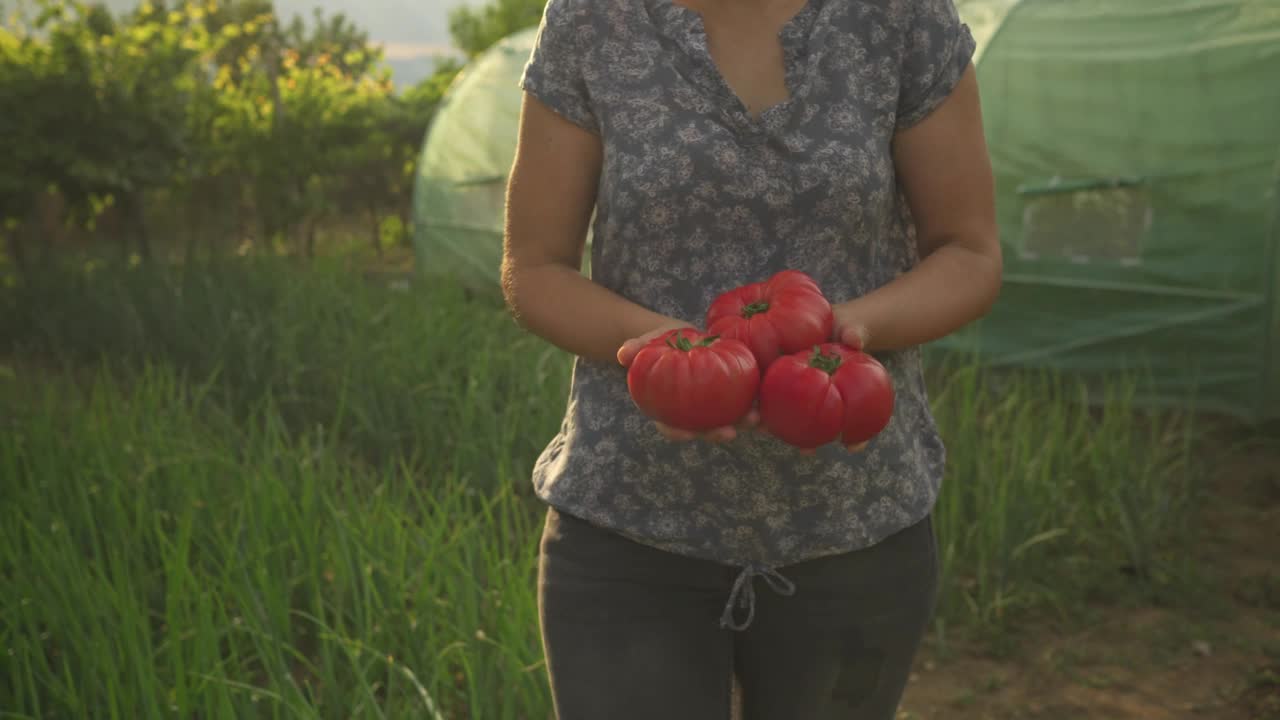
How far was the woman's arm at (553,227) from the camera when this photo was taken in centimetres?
125

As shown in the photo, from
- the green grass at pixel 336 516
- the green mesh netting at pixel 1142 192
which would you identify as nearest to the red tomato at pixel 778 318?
the green grass at pixel 336 516

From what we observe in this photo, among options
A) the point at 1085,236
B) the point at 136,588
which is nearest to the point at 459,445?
the point at 136,588

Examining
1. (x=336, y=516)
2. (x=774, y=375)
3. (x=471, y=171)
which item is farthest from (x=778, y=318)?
(x=471, y=171)

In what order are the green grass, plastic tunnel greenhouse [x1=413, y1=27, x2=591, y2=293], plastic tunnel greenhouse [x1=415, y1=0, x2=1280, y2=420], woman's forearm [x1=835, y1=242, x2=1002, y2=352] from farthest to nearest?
plastic tunnel greenhouse [x1=413, y1=27, x2=591, y2=293] < plastic tunnel greenhouse [x1=415, y1=0, x2=1280, y2=420] < the green grass < woman's forearm [x1=835, y1=242, x2=1002, y2=352]

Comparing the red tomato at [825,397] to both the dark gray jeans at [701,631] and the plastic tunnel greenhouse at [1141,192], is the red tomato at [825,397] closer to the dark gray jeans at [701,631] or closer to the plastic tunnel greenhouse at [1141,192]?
the dark gray jeans at [701,631]

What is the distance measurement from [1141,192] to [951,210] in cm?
451

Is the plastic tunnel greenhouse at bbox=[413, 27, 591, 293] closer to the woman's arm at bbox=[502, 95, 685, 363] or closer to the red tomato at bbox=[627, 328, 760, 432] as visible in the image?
the woman's arm at bbox=[502, 95, 685, 363]

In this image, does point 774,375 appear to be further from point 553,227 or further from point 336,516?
point 336,516

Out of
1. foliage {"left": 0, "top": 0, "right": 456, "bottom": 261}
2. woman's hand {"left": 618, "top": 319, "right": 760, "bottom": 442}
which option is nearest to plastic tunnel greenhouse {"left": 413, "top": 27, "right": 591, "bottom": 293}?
foliage {"left": 0, "top": 0, "right": 456, "bottom": 261}

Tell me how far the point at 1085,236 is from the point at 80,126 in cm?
578

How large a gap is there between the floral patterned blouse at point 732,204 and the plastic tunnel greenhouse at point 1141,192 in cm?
390

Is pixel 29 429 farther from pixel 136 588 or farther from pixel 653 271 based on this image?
pixel 653 271

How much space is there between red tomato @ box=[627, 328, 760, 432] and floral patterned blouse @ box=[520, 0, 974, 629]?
171mm

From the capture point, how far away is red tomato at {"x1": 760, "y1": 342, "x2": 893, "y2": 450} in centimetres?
107
